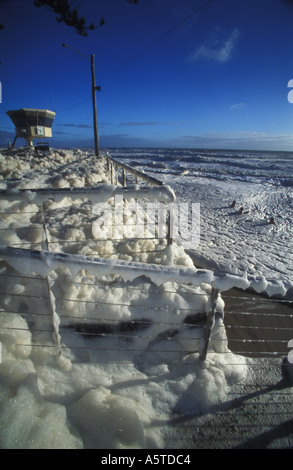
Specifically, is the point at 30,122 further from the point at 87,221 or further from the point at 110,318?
the point at 110,318

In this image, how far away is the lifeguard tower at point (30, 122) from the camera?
23.4 metres

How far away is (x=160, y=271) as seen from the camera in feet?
4.81

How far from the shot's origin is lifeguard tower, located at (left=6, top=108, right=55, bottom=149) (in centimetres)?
2336

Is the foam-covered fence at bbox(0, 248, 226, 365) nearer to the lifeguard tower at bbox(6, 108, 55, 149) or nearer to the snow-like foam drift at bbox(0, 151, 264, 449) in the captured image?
the snow-like foam drift at bbox(0, 151, 264, 449)

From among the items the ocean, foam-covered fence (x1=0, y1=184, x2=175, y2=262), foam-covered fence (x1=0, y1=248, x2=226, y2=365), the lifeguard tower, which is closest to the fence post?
foam-covered fence (x1=0, y1=248, x2=226, y2=365)

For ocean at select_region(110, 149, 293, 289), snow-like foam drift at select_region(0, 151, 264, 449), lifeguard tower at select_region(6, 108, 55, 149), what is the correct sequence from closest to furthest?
snow-like foam drift at select_region(0, 151, 264, 449) < ocean at select_region(110, 149, 293, 289) < lifeguard tower at select_region(6, 108, 55, 149)

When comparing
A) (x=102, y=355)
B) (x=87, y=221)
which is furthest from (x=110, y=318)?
(x=87, y=221)

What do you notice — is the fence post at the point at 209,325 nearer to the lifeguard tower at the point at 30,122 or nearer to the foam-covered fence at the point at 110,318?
the foam-covered fence at the point at 110,318

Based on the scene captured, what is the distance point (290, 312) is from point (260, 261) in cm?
209

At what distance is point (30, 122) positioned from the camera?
78.3 ft

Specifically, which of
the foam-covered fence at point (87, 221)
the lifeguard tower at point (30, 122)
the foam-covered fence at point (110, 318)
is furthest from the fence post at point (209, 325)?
the lifeguard tower at point (30, 122)

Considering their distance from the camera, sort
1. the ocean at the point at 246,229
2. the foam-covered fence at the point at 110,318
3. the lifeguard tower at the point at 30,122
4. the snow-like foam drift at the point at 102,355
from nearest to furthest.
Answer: the snow-like foam drift at the point at 102,355
the foam-covered fence at the point at 110,318
the ocean at the point at 246,229
the lifeguard tower at the point at 30,122
